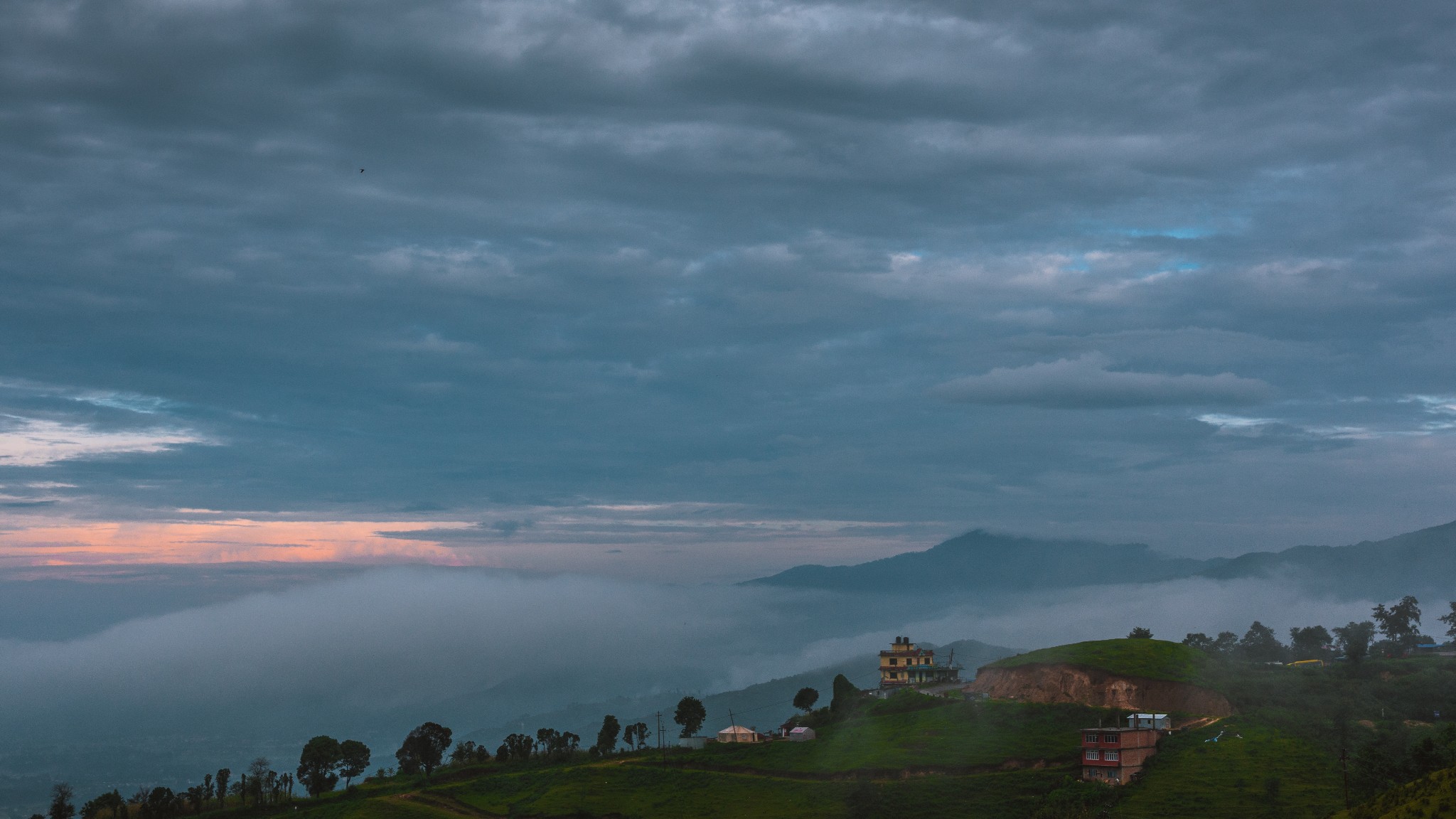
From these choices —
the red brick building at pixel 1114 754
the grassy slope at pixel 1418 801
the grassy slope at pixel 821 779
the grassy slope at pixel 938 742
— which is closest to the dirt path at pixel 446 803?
the grassy slope at pixel 821 779

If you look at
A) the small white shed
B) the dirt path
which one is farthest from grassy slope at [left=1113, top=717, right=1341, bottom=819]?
the dirt path

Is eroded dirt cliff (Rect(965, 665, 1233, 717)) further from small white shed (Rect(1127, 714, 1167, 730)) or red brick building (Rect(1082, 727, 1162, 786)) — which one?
red brick building (Rect(1082, 727, 1162, 786))

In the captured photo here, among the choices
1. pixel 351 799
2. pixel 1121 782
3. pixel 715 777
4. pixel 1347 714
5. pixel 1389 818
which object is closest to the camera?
pixel 1389 818

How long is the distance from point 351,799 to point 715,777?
61.8 m

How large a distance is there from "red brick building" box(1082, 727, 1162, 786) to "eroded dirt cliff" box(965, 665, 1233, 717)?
21.9 metres

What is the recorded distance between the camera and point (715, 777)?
17175cm

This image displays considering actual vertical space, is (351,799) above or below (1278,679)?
below

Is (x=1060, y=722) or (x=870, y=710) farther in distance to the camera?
(x=870, y=710)

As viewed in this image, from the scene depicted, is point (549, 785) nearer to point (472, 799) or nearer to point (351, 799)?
point (472, 799)

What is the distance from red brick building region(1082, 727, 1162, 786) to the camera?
14800 cm

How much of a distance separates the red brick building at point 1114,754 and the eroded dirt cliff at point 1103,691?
2194cm

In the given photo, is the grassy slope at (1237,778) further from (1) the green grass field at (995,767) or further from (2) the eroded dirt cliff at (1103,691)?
(2) the eroded dirt cliff at (1103,691)

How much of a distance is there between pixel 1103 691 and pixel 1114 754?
30.2 metres

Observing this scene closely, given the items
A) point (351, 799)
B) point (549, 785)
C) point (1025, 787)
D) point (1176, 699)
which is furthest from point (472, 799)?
point (1176, 699)
